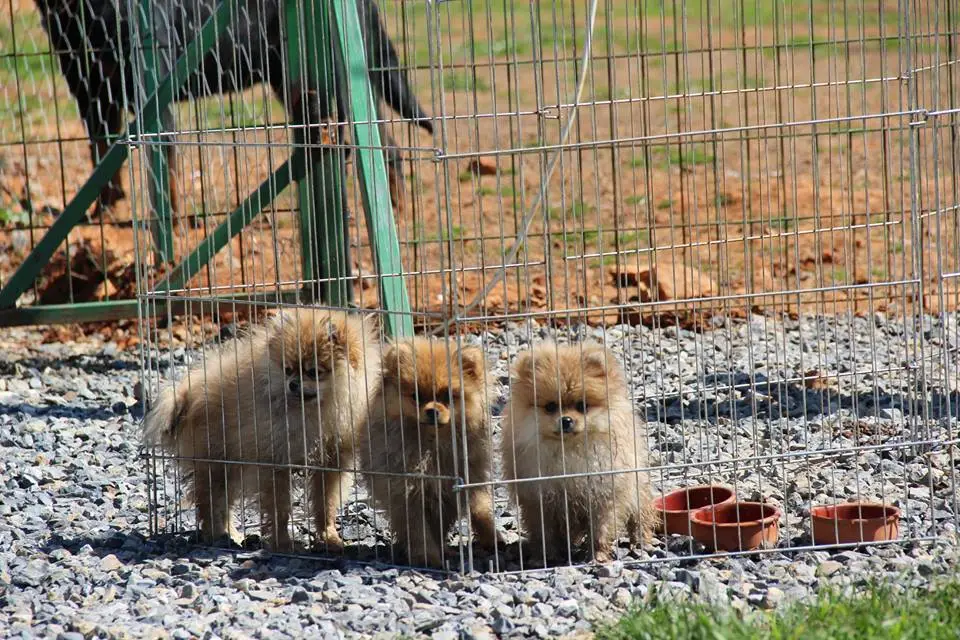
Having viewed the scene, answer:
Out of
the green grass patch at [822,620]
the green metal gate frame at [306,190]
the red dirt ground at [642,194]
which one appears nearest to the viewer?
the green grass patch at [822,620]

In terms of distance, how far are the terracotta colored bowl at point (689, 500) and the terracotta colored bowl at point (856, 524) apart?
333 millimetres

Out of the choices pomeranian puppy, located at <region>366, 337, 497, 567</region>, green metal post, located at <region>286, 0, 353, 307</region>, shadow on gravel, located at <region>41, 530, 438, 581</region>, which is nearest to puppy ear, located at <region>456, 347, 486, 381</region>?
pomeranian puppy, located at <region>366, 337, 497, 567</region>

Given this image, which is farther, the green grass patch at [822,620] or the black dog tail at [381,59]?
the black dog tail at [381,59]

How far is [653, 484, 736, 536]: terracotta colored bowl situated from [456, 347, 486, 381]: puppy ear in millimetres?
777

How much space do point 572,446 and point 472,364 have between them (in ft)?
1.31

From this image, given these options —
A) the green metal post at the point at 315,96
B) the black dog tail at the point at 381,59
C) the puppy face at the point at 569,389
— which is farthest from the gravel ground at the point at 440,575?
the black dog tail at the point at 381,59

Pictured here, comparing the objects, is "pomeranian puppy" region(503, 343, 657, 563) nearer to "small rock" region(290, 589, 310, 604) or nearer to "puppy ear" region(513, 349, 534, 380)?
"puppy ear" region(513, 349, 534, 380)

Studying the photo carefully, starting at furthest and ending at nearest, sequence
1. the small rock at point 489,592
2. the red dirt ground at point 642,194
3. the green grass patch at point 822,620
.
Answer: the red dirt ground at point 642,194, the small rock at point 489,592, the green grass patch at point 822,620

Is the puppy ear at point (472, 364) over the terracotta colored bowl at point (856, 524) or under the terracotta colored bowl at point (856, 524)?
over

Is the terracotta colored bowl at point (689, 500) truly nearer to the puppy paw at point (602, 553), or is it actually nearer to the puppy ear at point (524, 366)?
the puppy paw at point (602, 553)

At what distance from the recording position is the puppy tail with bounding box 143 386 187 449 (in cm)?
434

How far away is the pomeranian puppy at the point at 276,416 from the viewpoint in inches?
163

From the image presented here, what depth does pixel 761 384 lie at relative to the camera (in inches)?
228

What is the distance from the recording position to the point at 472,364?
13.1 ft
